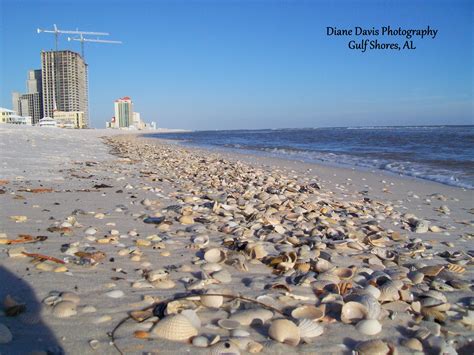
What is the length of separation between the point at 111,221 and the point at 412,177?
26.3ft

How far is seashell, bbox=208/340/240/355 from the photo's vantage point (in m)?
1.59

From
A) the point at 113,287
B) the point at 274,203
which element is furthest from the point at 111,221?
the point at 274,203

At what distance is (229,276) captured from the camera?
7.97ft

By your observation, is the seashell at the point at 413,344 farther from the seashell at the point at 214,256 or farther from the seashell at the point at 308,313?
the seashell at the point at 214,256

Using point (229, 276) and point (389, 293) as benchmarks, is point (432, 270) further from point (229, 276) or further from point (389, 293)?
point (229, 276)

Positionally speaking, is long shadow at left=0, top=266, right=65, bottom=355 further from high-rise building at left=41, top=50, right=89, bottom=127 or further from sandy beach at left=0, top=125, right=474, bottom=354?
high-rise building at left=41, top=50, right=89, bottom=127

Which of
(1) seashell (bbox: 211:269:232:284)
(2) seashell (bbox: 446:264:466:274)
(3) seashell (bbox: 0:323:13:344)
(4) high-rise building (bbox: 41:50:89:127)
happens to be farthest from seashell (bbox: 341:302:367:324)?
(4) high-rise building (bbox: 41:50:89:127)

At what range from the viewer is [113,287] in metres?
2.21

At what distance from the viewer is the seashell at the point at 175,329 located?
5.55 feet


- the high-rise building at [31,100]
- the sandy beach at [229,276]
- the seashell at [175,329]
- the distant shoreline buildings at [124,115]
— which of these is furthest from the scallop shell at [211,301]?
the distant shoreline buildings at [124,115]

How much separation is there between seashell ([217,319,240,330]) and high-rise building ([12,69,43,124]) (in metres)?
130

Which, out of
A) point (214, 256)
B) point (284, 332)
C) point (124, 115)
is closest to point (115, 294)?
point (214, 256)

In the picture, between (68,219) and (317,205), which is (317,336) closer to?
(68,219)

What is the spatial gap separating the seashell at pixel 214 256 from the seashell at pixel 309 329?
0.98 metres
